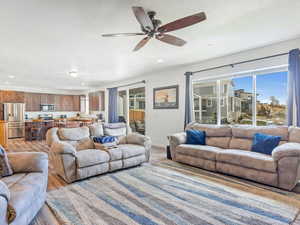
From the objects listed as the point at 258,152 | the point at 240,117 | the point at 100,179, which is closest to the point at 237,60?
the point at 240,117

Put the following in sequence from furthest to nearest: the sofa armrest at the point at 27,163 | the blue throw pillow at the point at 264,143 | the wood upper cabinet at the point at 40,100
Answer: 1. the wood upper cabinet at the point at 40,100
2. the blue throw pillow at the point at 264,143
3. the sofa armrest at the point at 27,163

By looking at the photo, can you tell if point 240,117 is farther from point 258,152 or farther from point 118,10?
point 118,10

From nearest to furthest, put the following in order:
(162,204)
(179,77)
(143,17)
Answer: (143,17)
(162,204)
(179,77)

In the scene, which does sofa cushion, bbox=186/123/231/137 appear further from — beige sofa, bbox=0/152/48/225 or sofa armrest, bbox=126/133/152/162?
beige sofa, bbox=0/152/48/225

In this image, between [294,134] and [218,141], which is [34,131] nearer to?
[218,141]

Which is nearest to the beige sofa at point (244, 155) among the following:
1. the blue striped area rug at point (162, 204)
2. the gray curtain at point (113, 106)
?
the blue striped area rug at point (162, 204)

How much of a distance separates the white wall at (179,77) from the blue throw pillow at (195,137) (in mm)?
1044

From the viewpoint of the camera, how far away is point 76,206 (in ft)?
7.64

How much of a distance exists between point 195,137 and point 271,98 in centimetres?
184

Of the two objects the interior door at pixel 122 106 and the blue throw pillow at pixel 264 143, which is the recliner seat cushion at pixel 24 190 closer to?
the blue throw pillow at pixel 264 143

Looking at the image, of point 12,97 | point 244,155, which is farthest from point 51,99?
point 244,155

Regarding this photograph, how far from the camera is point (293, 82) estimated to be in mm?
3367

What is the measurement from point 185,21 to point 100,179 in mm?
2830

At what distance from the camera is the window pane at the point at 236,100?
427cm
